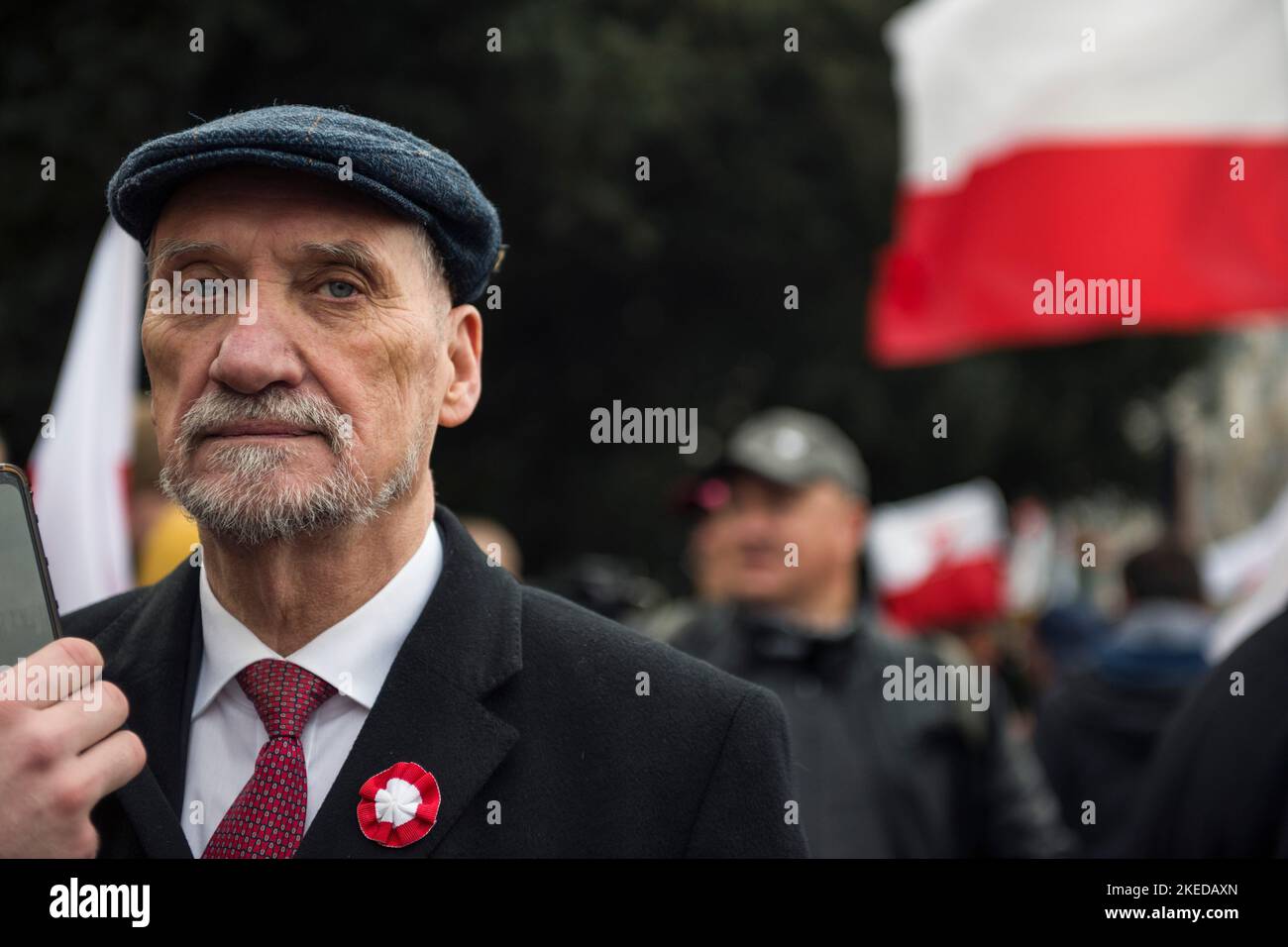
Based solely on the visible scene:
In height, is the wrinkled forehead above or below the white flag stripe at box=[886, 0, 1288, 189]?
below

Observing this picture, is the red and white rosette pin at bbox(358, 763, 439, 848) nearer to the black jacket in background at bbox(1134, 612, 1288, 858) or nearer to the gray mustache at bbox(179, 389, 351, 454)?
the gray mustache at bbox(179, 389, 351, 454)

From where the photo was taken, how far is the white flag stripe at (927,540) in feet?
44.5

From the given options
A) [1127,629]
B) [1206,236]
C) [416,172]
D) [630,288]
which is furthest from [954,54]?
[630,288]

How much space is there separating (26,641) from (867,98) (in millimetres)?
15912

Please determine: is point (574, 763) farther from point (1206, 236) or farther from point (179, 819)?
point (1206, 236)

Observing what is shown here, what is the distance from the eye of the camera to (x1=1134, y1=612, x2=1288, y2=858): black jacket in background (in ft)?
9.40

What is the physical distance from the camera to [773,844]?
2.42 metres

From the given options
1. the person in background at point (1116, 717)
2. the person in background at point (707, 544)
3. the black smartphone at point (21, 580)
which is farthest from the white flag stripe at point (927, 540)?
the black smartphone at point (21, 580)

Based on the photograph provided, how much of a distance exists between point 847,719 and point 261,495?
3.18 m

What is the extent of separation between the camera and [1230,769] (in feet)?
9.66

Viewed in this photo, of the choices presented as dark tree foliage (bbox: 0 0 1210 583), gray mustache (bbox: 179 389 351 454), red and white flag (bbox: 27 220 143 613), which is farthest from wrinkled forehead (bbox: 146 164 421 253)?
dark tree foliage (bbox: 0 0 1210 583)

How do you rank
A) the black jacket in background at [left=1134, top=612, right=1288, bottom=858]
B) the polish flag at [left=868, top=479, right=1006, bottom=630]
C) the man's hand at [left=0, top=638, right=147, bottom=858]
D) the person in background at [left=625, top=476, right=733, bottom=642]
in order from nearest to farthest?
1. the man's hand at [left=0, top=638, right=147, bottom=858]
2. the black jacket in background at [left=1134, top=612, right=1288, bottom=858]
3. the person in background at [left=625, top=476, right=733, bottom=642]
4. the polish flag at [left=868, top=479, right=1006, bottom=630]

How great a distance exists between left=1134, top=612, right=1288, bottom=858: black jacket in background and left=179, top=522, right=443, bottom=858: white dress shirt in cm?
135

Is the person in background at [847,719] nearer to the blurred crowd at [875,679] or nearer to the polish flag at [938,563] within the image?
the blurred crowd at [875,679]
